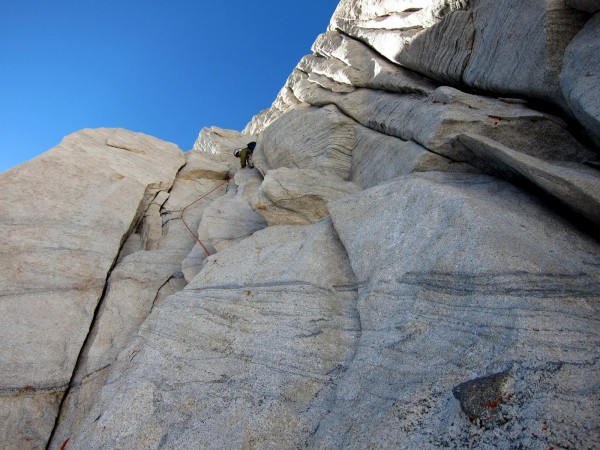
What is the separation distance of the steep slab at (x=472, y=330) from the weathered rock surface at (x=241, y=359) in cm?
56

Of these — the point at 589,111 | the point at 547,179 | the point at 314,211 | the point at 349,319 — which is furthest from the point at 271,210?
the point at 589,111

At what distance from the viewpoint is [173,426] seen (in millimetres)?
6258

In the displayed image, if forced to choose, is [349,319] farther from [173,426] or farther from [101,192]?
[101,192]

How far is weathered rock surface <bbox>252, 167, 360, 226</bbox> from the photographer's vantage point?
36.5 feet

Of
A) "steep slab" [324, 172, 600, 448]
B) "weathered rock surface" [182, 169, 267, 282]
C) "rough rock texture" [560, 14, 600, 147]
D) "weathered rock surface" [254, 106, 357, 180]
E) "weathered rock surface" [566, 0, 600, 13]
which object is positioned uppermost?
"weathered rock surface" [254, 106, 357, 180]

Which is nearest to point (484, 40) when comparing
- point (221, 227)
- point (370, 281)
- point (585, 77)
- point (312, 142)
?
point (585, 77)

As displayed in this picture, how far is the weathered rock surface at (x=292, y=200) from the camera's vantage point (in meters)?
11.1

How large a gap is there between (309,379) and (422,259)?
8.74 ft

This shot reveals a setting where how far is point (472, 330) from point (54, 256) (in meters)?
11.5

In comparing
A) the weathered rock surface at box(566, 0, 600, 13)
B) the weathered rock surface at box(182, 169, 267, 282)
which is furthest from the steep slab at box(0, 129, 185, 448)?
the weathered rock surface at box(566, 0, 600, 13)

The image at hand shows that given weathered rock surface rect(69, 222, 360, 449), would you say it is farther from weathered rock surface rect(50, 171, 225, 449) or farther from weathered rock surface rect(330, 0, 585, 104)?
weathered rock surface rect(330, 0, 585, 104)

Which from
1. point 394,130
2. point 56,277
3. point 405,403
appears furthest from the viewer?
point 394,130

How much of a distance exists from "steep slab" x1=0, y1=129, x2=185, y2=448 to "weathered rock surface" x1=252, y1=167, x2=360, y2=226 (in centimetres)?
532

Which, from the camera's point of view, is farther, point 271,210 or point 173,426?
point 271,210
